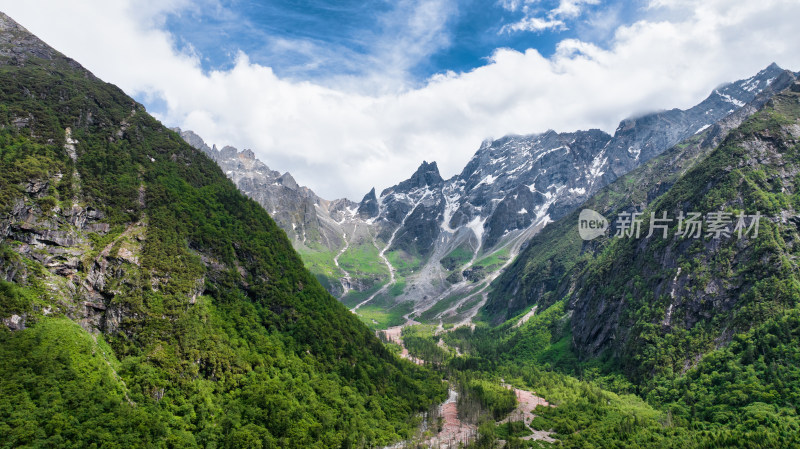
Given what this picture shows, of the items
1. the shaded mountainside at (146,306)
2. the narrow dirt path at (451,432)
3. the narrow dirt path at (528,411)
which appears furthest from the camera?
the narrow dirt path at (528,411)

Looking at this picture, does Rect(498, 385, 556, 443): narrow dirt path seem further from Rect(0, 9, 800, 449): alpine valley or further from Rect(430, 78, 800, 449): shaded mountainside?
Rect(430, 78, 800, 449): shaded mountainside

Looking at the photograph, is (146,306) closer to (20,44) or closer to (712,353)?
(20,44)

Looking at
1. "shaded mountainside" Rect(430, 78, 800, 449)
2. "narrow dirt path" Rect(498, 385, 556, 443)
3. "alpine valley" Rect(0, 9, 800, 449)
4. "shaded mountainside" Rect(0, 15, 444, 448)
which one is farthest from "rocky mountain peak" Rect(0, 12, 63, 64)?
"narrow dirt path" Rect(498, 385, 556, 443)

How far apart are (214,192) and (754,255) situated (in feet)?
683

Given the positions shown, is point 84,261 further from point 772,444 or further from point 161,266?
point 772,444

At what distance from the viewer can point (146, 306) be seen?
110 meters

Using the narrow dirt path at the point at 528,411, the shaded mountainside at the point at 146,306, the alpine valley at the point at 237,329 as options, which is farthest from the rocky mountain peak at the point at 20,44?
the narrow dirt path at the point at 528,411

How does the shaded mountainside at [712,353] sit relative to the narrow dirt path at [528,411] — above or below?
above

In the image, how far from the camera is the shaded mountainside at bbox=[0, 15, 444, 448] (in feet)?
279

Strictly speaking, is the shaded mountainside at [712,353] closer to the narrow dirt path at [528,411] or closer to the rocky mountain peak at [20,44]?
the narrow dirt path at [528,411]

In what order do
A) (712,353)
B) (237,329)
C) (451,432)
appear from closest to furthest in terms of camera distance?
(237,329), (451,432), (712,353)

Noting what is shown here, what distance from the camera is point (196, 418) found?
9950cm

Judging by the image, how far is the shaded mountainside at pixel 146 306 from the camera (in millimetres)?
85062

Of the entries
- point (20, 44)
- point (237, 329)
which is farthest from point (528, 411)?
point (20, 44)
